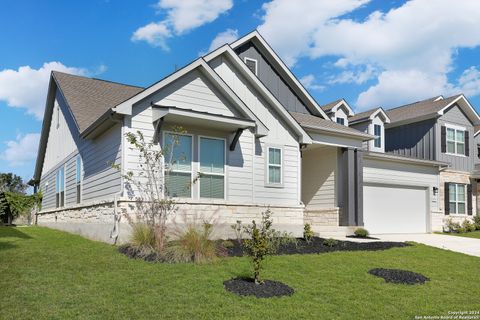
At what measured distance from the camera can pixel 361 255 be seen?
449 inches

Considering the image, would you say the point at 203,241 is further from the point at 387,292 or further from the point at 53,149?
the point at 53,149

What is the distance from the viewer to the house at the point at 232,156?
40.7ft

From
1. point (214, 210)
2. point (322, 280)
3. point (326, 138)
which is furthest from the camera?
point (326, 138)

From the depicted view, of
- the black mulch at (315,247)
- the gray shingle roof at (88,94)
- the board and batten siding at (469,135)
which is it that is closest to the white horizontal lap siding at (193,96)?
the gray shingle roof at (88,94)

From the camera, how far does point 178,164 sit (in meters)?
12.6

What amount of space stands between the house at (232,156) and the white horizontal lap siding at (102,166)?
0.03 meters

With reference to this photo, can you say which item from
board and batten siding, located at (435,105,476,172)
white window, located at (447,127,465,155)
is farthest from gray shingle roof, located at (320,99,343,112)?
white window, located at (447,127,465,155)

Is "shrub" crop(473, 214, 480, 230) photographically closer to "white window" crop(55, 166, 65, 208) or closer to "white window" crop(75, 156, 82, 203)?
"white window" crop(75, 156, 82, 203)

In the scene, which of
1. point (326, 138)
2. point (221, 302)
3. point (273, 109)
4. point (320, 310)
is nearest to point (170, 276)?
point (221, 302)

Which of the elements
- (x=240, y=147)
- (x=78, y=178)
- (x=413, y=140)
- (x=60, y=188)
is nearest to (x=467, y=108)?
(x=413, y=140)

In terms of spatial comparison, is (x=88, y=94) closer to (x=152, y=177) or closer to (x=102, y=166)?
(x=102, y=166)

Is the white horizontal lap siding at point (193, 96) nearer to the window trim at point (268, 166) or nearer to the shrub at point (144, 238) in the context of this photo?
the window trim at point (268, 166)

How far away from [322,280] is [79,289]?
4.30m

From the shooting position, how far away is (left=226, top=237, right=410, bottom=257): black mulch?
11.4m
